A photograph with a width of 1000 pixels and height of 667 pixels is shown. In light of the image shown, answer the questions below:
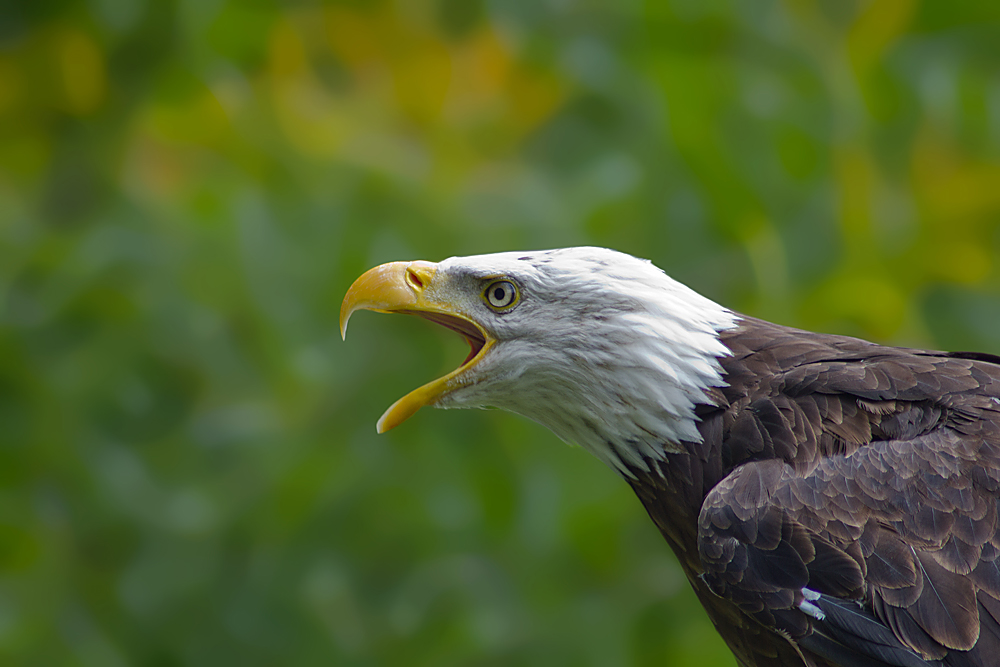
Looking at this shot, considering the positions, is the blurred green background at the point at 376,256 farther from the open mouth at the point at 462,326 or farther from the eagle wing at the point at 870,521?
the eagle wing at the point at 870,521

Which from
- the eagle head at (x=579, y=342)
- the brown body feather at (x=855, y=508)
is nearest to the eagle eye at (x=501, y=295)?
the eagle head at (x=579, y=342)

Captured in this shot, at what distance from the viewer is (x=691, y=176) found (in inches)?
175

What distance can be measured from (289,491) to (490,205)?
1.86m

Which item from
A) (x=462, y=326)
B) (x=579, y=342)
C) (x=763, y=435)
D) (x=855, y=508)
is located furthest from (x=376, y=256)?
(x=855, y=508)

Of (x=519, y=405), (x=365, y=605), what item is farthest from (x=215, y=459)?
(x=519, y=405)

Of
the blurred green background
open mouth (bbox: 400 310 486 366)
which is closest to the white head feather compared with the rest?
open mouth (bbox: 400 310 486 366)

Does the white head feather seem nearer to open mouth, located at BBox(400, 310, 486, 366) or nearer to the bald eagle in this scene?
the bald eagle

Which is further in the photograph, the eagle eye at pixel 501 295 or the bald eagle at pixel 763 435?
the eagle eye at pixel 501 295

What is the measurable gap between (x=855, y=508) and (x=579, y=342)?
2.11 ft

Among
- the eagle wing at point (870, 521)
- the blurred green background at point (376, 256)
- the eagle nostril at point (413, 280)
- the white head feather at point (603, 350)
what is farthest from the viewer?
the blurred green background at point (376, 256)

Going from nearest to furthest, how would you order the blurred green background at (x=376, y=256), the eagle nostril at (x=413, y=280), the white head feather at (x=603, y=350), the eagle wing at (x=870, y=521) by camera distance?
the eagle wing at (x=870, y=521) → the white head feather at (x=603, y=350) → the eagle nostril at (x=413, y=280) → the blurred green background at (x=376, y=256)

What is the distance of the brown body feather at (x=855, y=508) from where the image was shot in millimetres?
1512

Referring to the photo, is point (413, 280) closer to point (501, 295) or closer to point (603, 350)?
point (501, 295)

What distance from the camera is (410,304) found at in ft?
6.16
